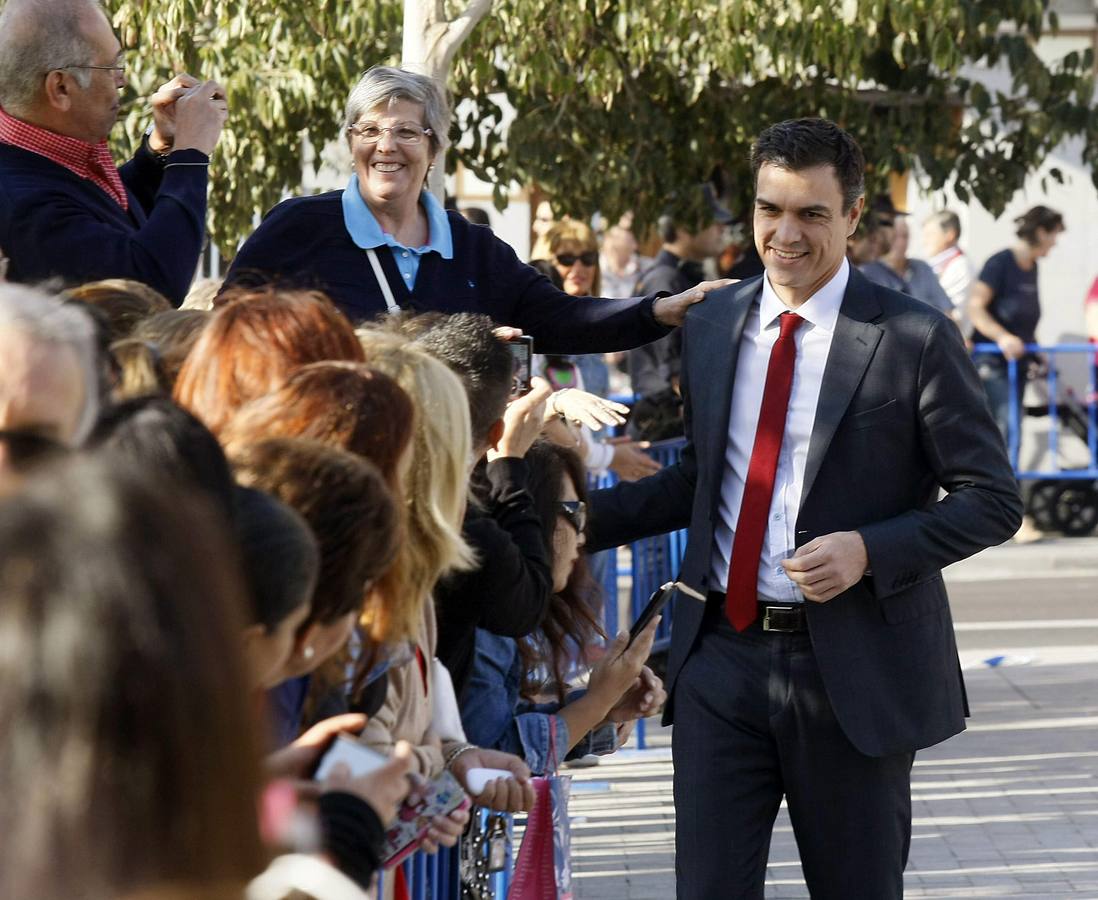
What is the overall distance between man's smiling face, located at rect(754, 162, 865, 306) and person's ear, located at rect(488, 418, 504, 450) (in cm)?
72

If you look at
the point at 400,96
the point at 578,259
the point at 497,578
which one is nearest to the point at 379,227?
the point at 400,96

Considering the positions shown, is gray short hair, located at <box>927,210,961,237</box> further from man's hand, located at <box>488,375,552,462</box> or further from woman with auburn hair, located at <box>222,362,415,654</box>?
woman with auburn hair, located at <box>222,362,415,654</box>

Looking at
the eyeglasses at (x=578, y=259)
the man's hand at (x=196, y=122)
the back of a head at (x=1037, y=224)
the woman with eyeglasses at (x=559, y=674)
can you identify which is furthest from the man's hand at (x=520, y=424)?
the back of a head at (x=1037, y=224)

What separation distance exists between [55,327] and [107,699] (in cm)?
127

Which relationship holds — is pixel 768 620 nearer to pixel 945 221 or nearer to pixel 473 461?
pixel 473 461

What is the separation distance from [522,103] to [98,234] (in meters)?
6.59

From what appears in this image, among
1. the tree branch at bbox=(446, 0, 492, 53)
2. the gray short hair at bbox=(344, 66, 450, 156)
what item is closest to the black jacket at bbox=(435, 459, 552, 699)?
the gray short hair at bbox=(344, 66, 450, 156)

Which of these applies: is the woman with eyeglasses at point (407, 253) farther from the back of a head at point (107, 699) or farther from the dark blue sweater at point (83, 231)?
the back of a head at point (107, 699)

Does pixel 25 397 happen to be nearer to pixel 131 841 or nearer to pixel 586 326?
pixel 131 841

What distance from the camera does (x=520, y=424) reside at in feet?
11.8

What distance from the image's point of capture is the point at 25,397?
2195mm

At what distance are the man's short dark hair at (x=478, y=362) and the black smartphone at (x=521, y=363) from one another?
0.19 metres

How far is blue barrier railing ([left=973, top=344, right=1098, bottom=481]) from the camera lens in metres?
12.9

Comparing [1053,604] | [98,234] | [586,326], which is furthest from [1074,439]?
[98,234]
